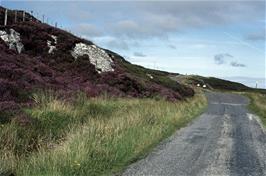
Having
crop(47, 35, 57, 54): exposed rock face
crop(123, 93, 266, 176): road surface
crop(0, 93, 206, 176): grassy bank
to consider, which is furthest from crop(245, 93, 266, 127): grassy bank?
crop(47, 35, 57, 54): exposed rock face

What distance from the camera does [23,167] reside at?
9.49 meters

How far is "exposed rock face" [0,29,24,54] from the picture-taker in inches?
1222

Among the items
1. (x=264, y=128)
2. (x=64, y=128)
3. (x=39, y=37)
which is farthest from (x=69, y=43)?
(x=64, y=128)

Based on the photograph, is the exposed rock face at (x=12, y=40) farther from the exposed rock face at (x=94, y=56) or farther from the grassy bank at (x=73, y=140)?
the grassy bank at (x=73, y=140)

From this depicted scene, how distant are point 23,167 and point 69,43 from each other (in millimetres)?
27120

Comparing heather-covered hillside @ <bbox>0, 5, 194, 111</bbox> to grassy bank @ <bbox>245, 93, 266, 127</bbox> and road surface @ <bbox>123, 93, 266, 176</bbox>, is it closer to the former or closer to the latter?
grassy bank @ <bbox>245, 93, 266, 127</bbox>

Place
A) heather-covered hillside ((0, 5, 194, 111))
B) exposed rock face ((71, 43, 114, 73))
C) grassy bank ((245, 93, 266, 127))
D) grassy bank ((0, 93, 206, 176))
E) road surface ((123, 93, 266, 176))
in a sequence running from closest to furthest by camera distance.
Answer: grassy bank ((0, 93, 206, 176)) < road surface ((123, 93, 266, 176)) < heather-covered hillside ((0, 5, 194, 111)) < grassy bank ((245, 93, 266, 127)) < exposed rock face ((71, 43, 114, 73))

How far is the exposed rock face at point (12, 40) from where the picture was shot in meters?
31.0

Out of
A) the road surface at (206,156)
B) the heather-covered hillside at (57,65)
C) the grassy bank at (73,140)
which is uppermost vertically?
the heather-covered hillside at (57,65)

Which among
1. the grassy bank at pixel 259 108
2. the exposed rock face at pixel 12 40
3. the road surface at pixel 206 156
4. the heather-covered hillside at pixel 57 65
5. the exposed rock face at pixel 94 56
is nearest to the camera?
the road surface at pixel 206 156

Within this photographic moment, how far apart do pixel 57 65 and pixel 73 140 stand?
21.2 m

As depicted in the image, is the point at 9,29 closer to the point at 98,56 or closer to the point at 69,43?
the point at 69,43

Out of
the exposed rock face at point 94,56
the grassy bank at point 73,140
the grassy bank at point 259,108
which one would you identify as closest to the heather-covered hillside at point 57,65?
the exposed rock face at point 94,56

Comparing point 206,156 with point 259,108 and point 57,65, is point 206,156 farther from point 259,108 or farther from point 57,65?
point 259,108
